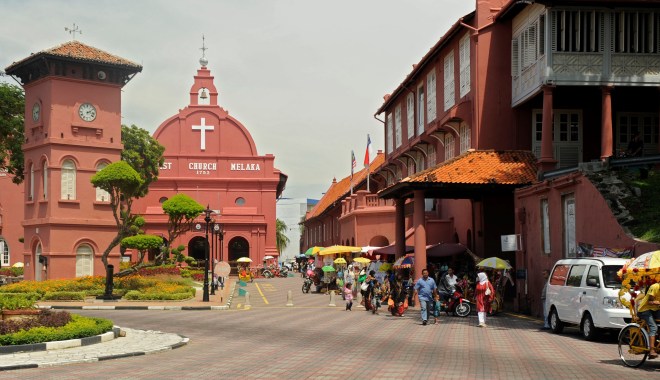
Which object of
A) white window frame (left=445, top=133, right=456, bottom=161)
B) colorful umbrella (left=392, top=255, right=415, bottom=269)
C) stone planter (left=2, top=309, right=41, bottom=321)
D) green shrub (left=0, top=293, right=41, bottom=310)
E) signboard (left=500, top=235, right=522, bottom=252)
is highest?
white window frame (left=445, top=133, right=456, bottom=161)

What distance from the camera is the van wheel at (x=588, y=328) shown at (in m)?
17.6

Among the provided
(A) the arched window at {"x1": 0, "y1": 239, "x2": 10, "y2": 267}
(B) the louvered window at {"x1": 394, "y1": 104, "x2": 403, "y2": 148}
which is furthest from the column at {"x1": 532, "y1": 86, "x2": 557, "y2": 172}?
(A) the arched window at {"x1": 0, "y1": 239, "x2": 10, "y2": 267}

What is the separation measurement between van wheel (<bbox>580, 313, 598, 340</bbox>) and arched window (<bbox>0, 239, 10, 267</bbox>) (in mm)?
60000

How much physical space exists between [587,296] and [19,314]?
40.1ft

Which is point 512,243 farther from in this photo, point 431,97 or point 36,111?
point 36,111

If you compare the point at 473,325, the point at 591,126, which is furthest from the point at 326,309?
the point at 591,126

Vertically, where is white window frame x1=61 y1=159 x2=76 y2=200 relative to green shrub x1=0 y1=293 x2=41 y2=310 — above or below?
above

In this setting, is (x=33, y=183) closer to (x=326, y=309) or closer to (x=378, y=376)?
(x=326, y=309)

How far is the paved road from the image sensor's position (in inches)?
504

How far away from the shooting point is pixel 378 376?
12344mm

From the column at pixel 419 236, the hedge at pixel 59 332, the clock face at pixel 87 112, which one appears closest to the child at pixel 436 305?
the column at pixel 419 236

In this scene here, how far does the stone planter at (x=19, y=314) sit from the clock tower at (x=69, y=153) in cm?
2395

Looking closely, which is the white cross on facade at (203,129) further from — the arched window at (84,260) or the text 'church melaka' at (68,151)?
the arched window at (84,260)

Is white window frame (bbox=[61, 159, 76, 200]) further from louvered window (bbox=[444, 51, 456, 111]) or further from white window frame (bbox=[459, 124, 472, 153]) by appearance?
white window frame (bbox=[459, 124, 472, 153])
